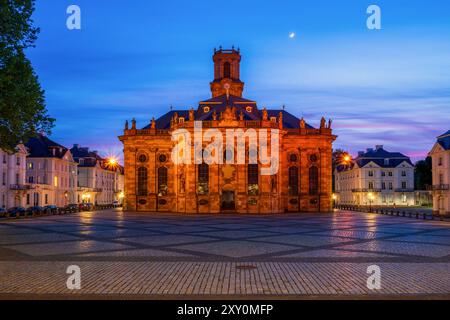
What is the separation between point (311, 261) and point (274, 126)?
4743 centimetres

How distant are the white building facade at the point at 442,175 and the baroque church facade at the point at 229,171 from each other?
15234 millimetres

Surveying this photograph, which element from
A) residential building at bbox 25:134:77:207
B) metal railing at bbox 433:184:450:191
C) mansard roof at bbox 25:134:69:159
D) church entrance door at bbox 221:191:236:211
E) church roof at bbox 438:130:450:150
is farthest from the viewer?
mansard roof at bbox 25:134:69:159

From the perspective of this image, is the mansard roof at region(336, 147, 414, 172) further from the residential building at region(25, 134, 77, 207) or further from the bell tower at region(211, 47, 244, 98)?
the residential building at region(25, 134, 77, 207)

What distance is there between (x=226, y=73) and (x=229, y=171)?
31337 millimetres

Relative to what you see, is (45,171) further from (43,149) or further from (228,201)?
(228,201)

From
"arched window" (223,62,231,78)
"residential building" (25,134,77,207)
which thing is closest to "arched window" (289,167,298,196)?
"arched window" (223,62,231,78)

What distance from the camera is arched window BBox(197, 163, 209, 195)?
213ft

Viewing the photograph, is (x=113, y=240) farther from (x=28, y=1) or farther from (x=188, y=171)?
(x=188, y=171)

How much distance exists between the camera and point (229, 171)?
64500 mm

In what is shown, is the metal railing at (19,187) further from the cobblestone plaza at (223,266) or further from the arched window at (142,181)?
the cobblestone plaza at (223,266)

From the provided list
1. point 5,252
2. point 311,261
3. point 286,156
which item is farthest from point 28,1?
point 286,156

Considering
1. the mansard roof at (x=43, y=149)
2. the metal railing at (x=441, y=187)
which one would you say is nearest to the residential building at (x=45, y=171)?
the mansard roof at (x=43, y=149)

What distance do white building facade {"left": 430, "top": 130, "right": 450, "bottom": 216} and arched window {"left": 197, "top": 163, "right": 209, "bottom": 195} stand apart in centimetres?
3244

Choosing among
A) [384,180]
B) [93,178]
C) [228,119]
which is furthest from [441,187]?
[93,178]
